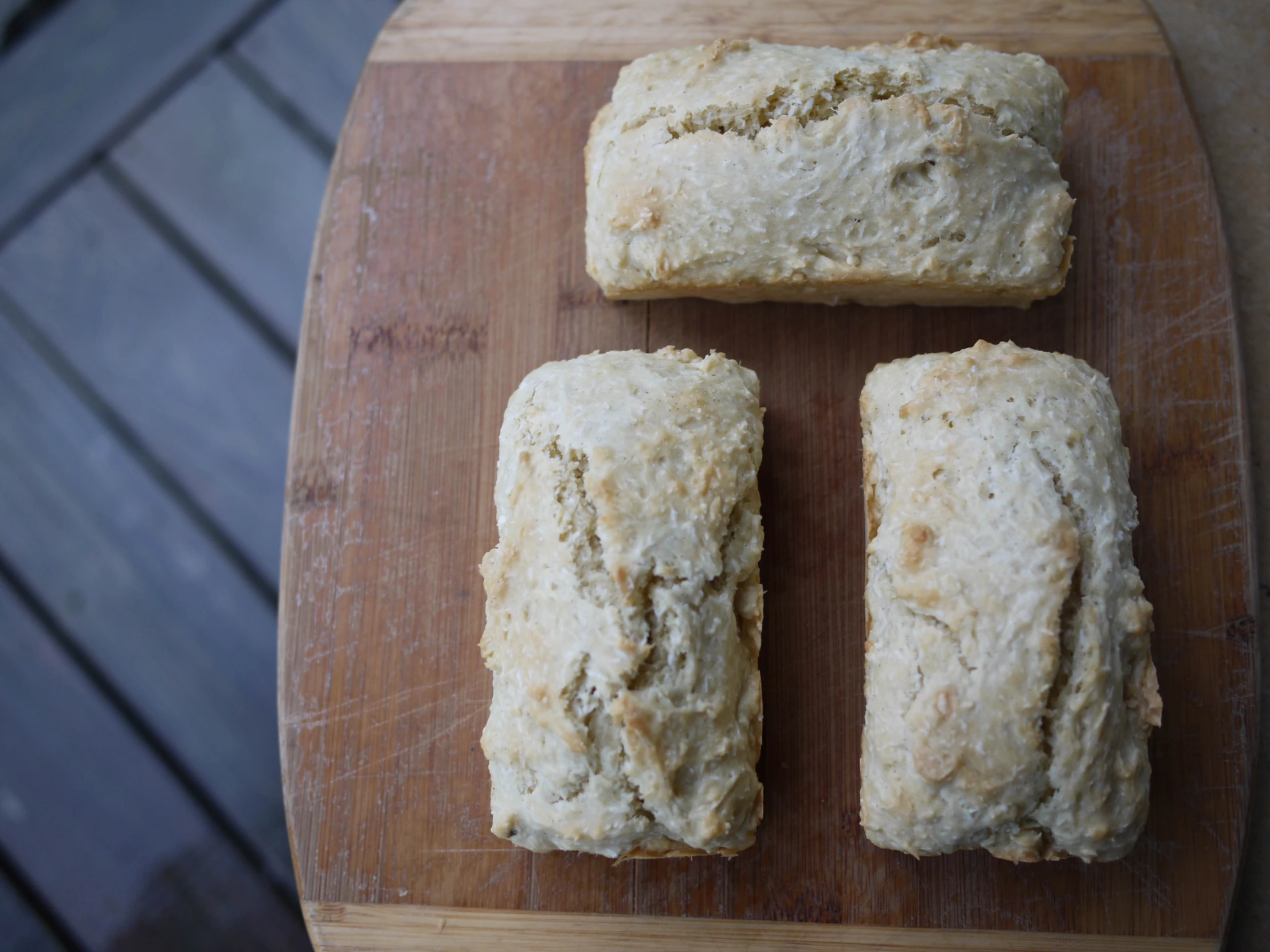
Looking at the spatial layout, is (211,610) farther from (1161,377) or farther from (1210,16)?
(1210,16)

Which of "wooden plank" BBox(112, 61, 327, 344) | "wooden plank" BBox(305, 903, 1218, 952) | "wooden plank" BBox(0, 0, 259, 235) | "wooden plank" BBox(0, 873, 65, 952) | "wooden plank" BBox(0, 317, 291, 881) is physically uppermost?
"wooden plank" BBox(0, 0, 259, 235)

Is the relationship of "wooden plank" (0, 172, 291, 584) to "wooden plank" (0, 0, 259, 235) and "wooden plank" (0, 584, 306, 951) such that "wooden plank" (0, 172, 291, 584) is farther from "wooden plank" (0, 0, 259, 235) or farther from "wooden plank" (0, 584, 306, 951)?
"wooden plank" (0, 584, 306, 951)

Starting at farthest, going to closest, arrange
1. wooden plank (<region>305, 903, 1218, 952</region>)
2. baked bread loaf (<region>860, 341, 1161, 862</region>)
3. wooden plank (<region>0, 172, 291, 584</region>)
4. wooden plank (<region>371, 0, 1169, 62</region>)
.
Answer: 1. wooden plank (<region>0, 172, 291, 584</region>)
2. wooden plank (<region>371, 0, 1169, 62</region>)
3. wooden plank (<region>305, 903, 1218, 952</region>)
4. baked bread loaf (<region>860, 341, 1161, 862</region>)

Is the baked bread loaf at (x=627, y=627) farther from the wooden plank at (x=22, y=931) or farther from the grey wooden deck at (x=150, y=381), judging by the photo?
the wooden plank at (x=22, y=931)

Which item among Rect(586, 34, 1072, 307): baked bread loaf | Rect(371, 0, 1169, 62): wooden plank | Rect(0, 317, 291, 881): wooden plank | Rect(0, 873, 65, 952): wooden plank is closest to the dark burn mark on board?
Rect(586, 34, 1072, 307): baked bread loaf

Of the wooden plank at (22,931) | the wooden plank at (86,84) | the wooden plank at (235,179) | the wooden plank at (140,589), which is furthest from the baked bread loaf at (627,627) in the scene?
the wooden plank at (86,84)

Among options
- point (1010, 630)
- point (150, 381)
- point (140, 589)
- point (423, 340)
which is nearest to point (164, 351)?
point (150, 381)

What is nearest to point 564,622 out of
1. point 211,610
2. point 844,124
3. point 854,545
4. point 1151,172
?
point 854,545

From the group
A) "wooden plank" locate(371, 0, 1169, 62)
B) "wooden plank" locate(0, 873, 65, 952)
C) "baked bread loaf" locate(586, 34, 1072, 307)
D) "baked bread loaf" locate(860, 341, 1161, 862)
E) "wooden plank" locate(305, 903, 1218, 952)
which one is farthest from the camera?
"wooden plank" locate(0, 873, 65, 952)
